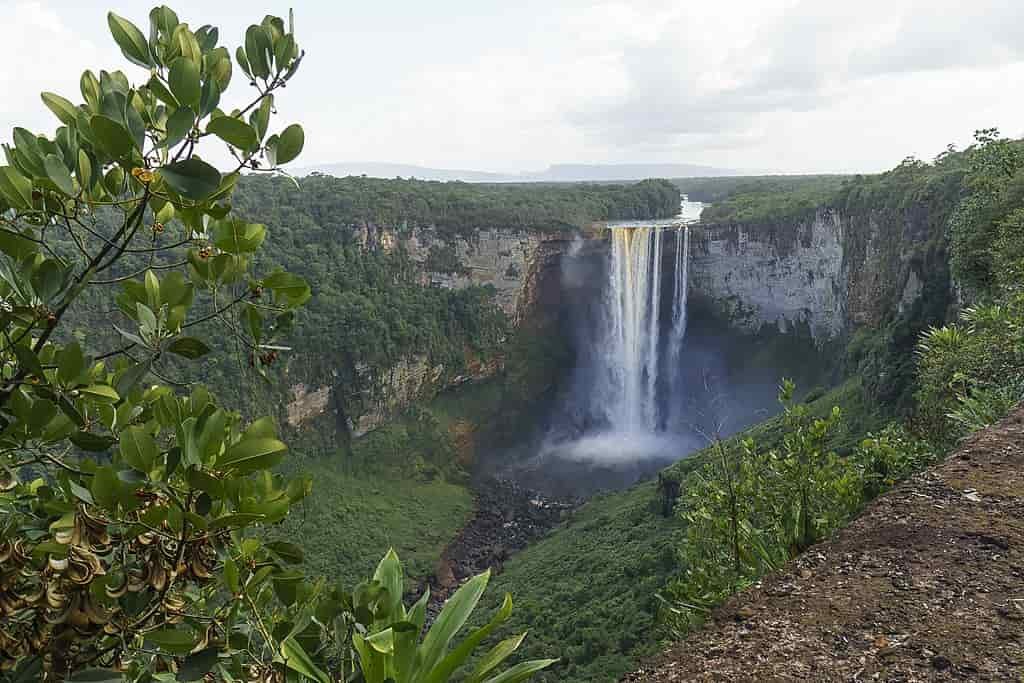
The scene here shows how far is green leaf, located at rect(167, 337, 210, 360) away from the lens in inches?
62.4

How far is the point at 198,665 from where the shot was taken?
60.2 inches

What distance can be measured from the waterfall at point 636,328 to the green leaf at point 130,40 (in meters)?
29.8

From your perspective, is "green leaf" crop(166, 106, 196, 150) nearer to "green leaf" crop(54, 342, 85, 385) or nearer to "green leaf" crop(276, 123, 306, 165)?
"green leaf" crop(276, 123, 306, 165)

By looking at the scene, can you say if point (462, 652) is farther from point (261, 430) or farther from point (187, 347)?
point (187, 347)

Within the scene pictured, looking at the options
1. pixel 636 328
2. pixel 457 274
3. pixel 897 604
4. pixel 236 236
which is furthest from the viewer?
pixel 457 274

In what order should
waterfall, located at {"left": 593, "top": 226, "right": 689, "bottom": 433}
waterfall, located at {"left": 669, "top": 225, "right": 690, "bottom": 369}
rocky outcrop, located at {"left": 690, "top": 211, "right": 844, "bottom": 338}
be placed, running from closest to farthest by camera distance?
rocky outcrop, located at {"left": 690, "top": 211, "right": 844, "bottom": 338} → waterfall, located at {"left": 593, "top": 226, "right": 689, "bottom": 433} → waterfall, located at {"left": 669, "top": 225, "right": 690, "bottom": 369}

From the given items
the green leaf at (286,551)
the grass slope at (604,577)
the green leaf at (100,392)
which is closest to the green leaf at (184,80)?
the green leaf at (100,392)

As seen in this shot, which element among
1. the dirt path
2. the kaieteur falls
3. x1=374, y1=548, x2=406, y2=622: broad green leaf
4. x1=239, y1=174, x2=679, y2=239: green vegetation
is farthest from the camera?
x1=239, y1=174, x2=679, y2=239: green vegetation

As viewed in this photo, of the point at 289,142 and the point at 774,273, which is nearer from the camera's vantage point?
the point at 289,142

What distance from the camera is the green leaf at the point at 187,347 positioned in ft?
5.20

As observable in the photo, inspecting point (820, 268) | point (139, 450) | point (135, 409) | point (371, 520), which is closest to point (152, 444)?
point (139, 450)

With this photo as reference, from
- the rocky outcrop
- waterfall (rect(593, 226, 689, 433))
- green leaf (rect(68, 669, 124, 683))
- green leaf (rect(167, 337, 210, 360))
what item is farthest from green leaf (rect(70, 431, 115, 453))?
the rocky outcrop

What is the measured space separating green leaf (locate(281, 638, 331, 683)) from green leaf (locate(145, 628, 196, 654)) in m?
0.20

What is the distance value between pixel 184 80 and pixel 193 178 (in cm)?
19
